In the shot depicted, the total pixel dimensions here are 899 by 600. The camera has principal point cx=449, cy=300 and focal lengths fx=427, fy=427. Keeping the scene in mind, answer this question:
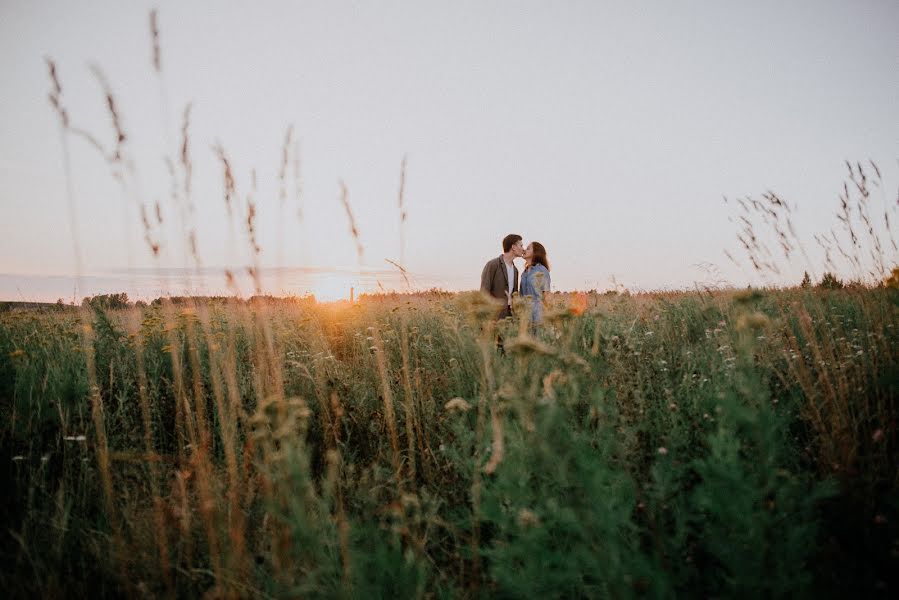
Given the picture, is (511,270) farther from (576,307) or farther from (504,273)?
(576,307)

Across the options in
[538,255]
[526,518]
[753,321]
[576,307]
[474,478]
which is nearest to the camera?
[526,518]

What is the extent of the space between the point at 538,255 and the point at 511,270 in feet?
1.78

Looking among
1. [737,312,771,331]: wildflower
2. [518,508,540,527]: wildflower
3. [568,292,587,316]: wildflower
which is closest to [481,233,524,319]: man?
[568,292,587,316]: wildflower

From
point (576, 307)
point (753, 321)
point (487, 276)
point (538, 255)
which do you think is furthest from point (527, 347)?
point (538, 255)

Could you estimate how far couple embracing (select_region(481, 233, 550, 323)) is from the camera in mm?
6309

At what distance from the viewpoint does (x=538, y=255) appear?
667 cm

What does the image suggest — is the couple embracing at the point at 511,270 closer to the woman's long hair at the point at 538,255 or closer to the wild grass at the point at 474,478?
the woman's long hair at the point at 538,255

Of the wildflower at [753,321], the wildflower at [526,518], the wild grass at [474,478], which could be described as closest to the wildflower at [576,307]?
the wild grass at [474,478]

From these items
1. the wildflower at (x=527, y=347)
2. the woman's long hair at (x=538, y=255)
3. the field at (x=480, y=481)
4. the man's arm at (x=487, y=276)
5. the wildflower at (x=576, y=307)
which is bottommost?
the field at (x=480, y=481)

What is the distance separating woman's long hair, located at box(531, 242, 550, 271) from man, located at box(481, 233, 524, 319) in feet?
0.71

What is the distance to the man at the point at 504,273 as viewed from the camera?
20.7 feet

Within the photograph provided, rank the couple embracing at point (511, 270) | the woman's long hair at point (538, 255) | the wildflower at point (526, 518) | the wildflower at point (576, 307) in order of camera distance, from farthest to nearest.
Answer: the woman's long hair at point (538, 255) → the couple embracing at point (511, 270) → the wildflower at point (576, 307) → the wildflower at point (526, 518)

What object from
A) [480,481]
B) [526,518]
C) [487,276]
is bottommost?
[480,481]

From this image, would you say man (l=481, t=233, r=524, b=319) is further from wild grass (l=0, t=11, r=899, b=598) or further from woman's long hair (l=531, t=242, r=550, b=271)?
wild grass (l=0, t=11, r=899, b=598)
